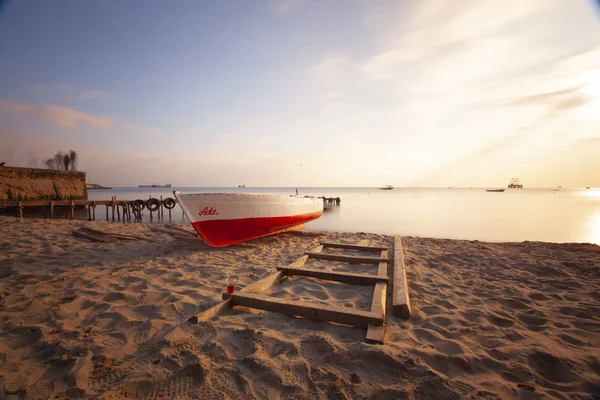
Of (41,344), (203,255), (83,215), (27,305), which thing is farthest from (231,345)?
(83,215)

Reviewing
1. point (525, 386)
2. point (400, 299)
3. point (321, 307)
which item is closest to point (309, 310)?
point (321, 307)

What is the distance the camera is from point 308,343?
8.38 feet

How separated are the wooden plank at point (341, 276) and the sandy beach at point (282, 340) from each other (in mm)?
115

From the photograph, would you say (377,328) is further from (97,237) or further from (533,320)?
(97,237)

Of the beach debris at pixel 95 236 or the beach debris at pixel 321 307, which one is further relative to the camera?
the beach debris at pixel 95 236

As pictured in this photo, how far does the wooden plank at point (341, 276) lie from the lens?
420 centimetres

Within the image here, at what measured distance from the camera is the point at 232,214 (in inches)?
282

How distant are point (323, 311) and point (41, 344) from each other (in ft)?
9.25

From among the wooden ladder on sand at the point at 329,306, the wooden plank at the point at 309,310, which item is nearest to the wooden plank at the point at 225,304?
the wooden ladder on sand at the point at 329,306

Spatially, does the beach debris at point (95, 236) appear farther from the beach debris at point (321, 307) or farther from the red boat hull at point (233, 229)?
the beach debris at point (321, 307)

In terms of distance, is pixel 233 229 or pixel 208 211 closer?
pixel 208 211

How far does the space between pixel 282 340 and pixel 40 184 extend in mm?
23309

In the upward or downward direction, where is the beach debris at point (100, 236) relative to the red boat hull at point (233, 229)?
downward

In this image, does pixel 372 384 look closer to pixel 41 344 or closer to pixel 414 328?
pixel 414 328
